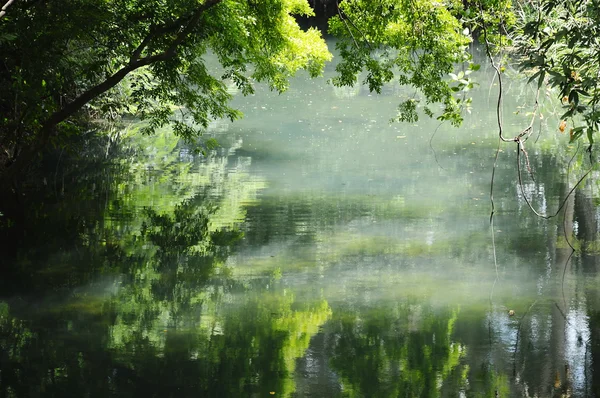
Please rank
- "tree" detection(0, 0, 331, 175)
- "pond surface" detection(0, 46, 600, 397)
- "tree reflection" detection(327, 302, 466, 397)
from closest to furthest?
"tree reflection" detection(327, 302, 466, 397) < "pond surface" detection(0, 46, 600, 397) < "tree" detection(0, 0, 331, 175)

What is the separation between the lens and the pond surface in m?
5.94

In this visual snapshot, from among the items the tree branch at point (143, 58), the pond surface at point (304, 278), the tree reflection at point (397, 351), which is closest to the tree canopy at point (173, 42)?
the tree branch at point (143, 58)

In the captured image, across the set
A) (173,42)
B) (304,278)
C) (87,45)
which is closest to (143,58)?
(173,42)

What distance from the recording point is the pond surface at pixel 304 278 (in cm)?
594

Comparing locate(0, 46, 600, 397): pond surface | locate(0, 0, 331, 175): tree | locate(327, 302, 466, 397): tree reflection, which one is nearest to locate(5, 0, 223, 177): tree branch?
locate(0, 0, 331, 175): tree

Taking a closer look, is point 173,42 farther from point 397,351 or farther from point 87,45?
point 397,351

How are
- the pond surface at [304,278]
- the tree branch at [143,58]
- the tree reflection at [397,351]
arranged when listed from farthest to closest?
the tree branch at [143,58] < the pond surface at [304,278] < the tree reflection at [397,351]

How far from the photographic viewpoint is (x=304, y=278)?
324 inches

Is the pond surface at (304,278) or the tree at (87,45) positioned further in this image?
the tree at (87,45)

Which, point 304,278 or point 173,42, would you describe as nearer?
point 304,278

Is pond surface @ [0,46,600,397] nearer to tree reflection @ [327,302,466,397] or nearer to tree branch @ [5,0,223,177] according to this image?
tree reflection @ [327,302,466,397]

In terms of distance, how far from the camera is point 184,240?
9.66 meters

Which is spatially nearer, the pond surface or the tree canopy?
the pond surface

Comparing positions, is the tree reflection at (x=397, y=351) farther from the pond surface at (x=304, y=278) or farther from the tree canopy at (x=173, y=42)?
the tree canopy at (x=173, y=42)
